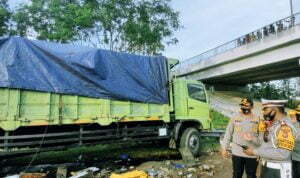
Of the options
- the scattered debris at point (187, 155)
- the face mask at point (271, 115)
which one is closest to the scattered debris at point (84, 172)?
the scattered debris at point (187, 155)

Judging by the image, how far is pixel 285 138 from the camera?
349cm

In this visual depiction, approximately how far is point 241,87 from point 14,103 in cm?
3604

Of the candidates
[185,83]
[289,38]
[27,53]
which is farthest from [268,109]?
[289,38]

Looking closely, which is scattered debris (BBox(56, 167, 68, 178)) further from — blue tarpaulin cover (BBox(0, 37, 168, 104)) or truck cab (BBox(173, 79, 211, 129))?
truck cab (BBox(173, 79, 211, 129))

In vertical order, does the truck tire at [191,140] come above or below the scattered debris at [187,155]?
above

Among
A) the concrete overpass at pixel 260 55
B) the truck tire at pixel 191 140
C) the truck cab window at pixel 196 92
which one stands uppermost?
the concrete overpass at pixel 260 55

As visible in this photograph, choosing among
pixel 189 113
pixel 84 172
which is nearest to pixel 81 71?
pixel 84 172

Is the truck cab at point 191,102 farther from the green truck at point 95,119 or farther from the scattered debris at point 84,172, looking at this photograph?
the scattered debris at point 84,172

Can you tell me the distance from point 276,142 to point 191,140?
6.71 m

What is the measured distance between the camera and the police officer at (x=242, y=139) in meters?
5.12

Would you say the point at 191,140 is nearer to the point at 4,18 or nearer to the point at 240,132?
the point at 240,132

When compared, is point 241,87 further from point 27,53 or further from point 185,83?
point 27,53

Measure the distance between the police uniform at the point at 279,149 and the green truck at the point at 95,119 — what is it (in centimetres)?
515

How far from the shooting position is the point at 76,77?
7996mm
